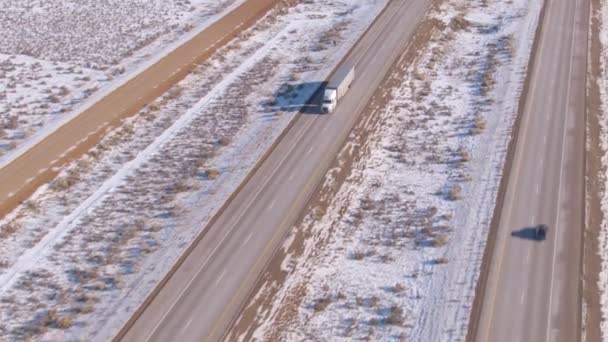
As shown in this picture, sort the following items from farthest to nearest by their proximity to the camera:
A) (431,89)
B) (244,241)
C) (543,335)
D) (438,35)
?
(438,35), (431,89), (244,241), (543,335)

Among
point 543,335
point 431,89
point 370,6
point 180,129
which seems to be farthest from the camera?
point 370,6

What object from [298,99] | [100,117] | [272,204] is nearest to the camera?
[272,204]

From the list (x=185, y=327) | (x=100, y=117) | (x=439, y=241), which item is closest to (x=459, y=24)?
(x=100, y=117)

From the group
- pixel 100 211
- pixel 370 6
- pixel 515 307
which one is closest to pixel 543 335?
pixel 515 307

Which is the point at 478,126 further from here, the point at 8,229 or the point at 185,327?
the point at 8,229

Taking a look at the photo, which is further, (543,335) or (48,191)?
(48,191)

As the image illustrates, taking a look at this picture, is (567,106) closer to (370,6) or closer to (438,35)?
(438,35)

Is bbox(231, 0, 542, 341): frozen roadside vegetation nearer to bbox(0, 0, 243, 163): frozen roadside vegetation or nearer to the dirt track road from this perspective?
the dirt track road
